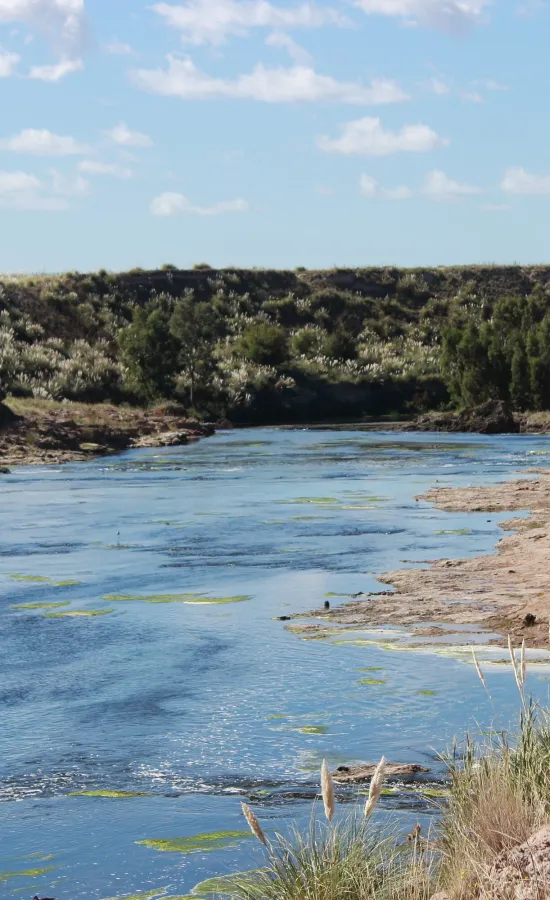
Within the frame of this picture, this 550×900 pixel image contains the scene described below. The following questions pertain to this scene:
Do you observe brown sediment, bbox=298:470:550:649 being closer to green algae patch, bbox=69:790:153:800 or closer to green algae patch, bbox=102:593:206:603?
green algae patch, bbox=102:593:206:603

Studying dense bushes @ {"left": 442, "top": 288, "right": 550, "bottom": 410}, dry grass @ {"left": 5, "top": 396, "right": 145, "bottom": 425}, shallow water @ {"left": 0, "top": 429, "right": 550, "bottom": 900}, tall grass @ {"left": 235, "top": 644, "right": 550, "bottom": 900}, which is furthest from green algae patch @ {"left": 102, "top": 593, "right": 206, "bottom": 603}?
dense bushes @ {"left": 442, "top": 288, "right": 550, "bottom": 410}

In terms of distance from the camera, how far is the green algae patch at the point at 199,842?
8.66m

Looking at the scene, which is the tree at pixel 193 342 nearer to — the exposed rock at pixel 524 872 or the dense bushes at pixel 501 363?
the dense bushes at pixel 501 363

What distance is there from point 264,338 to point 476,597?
65669 mm

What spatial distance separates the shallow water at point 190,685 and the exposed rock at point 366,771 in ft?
0.62

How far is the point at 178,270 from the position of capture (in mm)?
109188

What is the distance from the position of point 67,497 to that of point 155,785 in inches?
926

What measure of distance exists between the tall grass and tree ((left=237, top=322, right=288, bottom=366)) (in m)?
74.5

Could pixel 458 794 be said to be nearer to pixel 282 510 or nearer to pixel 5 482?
pixel 282 510

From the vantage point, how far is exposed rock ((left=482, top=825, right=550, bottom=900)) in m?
5.70

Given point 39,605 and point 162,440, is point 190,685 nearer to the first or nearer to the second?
point 39,605

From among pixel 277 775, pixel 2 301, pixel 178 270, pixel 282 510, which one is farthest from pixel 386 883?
pixel 178 270

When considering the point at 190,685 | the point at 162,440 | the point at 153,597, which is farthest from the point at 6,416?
the point at 190,685

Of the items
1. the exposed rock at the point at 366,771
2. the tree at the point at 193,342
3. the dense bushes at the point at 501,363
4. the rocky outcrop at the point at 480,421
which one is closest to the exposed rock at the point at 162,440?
the rocky outcrop at the point at 480,421
